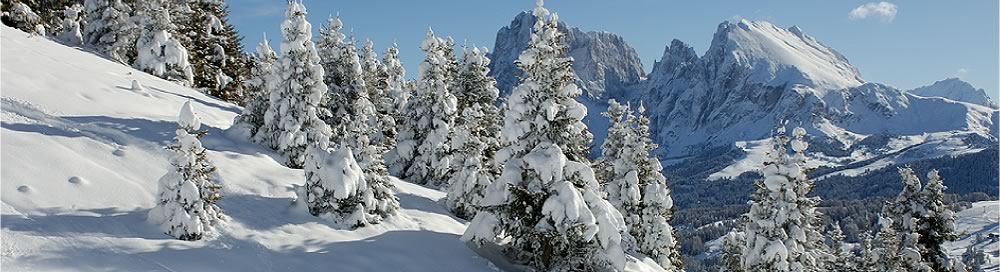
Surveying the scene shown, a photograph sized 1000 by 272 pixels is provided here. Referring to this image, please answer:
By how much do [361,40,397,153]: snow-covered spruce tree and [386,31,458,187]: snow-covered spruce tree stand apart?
70.1 inches

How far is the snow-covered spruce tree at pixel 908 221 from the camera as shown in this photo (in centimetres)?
2741

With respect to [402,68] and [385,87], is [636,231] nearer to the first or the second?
[385,87]

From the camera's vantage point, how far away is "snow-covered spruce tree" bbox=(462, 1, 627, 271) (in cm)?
1811

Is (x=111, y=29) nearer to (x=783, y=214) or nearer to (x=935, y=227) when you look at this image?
(x=783, y=214)

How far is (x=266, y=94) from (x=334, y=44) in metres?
6.09

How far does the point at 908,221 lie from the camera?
1110 inches

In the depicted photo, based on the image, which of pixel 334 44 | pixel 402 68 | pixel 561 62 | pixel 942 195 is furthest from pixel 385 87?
pixel 942 195

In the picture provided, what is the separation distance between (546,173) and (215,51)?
1368 inches

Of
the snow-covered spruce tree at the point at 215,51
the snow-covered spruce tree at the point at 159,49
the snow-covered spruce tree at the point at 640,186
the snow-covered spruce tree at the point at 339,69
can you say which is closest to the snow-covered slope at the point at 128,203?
the snow-covered spruce tree at the point at 339,69

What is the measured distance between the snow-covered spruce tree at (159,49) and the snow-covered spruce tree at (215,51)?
3260 millimetres

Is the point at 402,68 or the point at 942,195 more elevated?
the point at 402,68

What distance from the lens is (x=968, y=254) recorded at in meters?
190

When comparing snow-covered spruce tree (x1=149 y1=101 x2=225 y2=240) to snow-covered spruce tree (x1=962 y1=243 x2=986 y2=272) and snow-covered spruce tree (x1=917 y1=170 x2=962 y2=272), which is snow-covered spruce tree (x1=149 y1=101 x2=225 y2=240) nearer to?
snow-covered spruce tree (x1=917 y1=170 x2=962 y2=272)

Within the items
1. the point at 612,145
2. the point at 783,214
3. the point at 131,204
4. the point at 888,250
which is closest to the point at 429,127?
the point at 612,145
